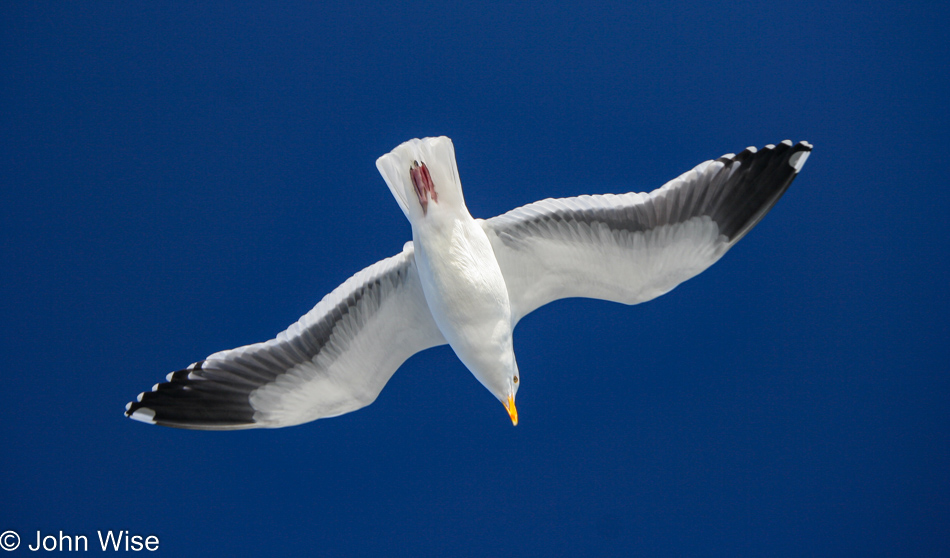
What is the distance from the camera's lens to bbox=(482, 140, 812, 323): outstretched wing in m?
1.94

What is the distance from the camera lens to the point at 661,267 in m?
2.01


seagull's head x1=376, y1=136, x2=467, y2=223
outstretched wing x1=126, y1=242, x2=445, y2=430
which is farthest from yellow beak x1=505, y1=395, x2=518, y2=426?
seagull's head x1=376, y1=136, x2=467, y2=223

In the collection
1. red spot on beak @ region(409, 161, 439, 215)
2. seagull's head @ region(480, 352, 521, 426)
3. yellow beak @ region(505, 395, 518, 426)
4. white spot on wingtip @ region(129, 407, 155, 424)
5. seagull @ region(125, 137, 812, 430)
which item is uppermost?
red spot on beak @ region(409, 161, 439, 215)

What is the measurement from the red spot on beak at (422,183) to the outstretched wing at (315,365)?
0.19 m

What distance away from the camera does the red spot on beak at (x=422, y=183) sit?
195 cm

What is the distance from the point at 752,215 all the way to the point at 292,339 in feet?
4.20

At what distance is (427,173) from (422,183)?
0.03 metres

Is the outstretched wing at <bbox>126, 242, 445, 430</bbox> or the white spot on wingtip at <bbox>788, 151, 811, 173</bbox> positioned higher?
the white spot on wingtip at <bbox>788, 151, 811, 173</bbox>

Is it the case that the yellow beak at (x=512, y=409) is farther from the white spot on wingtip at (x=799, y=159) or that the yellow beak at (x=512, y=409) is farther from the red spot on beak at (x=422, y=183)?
the white spot on wingtip at (x=799, y=159)

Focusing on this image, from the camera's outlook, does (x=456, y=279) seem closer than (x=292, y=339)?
Yes

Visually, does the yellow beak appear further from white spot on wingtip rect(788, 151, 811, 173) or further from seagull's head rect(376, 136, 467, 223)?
white spot on wingtip rect(788, 151, 811, 173)

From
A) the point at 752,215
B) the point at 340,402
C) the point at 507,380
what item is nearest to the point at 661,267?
the point at 752,215

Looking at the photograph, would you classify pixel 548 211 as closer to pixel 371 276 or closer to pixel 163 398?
pixel 371 276

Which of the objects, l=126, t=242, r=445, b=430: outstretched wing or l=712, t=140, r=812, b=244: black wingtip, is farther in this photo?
l=126, t=242, r=445, b=430: outstretched wing
